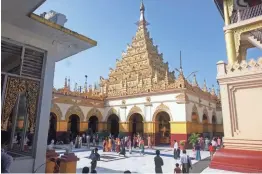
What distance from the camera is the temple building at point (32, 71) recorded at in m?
4.72

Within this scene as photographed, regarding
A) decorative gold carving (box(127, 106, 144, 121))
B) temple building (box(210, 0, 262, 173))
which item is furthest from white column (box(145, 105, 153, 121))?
temple building (box(210, 0, 262, 173))

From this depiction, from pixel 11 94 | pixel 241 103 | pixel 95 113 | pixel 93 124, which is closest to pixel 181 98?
pixel 241 103

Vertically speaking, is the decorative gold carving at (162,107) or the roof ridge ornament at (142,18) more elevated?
the roof ridge ornament at (142,18)

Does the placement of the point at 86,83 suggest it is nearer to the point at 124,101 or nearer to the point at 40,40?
the point at 124,101

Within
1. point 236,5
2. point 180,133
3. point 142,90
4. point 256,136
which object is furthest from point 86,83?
point 256,136

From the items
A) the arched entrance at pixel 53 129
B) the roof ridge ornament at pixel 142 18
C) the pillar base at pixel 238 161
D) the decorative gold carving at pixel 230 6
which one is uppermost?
the roof ridge ornament at pixel 142 18

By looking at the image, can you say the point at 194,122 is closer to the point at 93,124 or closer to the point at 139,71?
the point at 139,71

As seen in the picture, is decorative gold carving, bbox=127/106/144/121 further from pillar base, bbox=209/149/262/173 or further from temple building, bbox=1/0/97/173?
temple building, bbox=1/0/97/173

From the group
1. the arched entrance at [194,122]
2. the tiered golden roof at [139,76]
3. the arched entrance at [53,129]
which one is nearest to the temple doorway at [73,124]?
the arched entrance at [53,129]

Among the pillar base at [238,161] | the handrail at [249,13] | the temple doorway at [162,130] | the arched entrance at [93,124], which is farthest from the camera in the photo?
the arched entrance at [93,124]

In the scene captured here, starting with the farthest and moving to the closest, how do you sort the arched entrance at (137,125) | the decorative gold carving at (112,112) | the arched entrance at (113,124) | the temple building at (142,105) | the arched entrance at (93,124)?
the arched entrance at (113,124) < the arched entrance at (93,124) < the arched entrance at (137,125) < the decorative gold carving at (112,112) < the temple building at (142,105)

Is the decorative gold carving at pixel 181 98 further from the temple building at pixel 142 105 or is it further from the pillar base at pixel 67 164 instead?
the pillar base at pixel 67 164

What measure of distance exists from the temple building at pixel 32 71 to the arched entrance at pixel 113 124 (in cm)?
1749

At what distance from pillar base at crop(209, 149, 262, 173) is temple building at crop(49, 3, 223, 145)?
8.04 meters
